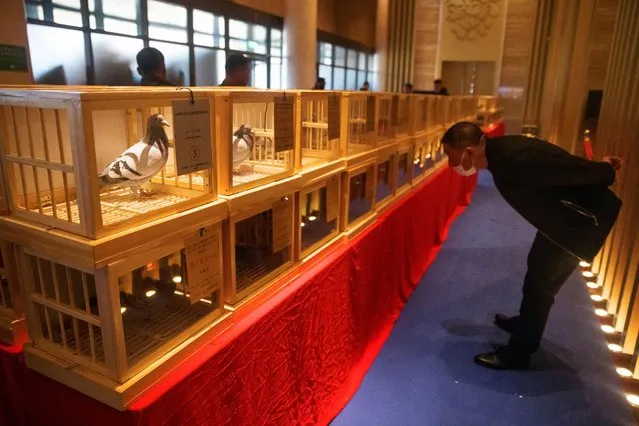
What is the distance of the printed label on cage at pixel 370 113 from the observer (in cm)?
210

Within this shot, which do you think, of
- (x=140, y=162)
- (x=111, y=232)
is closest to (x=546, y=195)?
(x=140, y=162)

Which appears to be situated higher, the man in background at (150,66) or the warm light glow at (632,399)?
the man in background at (150,66)

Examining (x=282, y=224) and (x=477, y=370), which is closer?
(x=282, y=224)

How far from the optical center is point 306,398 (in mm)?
1632

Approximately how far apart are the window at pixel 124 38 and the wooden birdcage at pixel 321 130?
10.8ft

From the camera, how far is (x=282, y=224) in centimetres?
147

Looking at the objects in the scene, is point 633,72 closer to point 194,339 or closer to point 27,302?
point 194,339

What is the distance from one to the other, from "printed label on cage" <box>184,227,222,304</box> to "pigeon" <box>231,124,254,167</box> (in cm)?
33

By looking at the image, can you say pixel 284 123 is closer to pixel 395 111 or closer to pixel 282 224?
pixel 282 224

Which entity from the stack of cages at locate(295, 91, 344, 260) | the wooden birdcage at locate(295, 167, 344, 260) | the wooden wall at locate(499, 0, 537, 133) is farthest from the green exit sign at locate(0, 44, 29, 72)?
the wooden wall at locate(499, 0, 537, 133)

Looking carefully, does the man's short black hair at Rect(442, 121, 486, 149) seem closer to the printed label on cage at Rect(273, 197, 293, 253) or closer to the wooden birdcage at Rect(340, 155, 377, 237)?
the wooden birdcage at Rect(340, 155, 377, 237)

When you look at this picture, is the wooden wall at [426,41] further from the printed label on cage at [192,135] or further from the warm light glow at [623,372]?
the printed label on cage at [192,135]

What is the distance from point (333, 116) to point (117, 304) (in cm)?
112

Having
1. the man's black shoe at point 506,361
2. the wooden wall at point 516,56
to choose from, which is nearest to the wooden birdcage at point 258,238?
the man's black shoe at point 506,361
